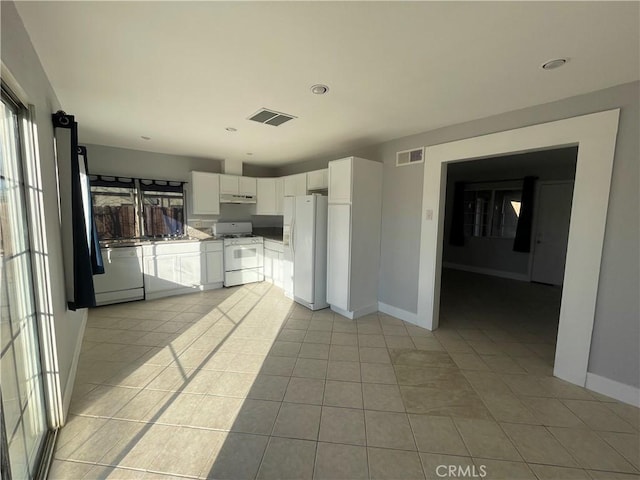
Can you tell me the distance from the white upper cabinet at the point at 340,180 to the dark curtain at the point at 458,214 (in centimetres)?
466

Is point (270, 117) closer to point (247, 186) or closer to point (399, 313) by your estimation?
point (247, 186)

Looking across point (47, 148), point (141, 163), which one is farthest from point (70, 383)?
point (141, 163)

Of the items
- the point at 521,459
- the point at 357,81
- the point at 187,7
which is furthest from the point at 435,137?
the point at 521,459

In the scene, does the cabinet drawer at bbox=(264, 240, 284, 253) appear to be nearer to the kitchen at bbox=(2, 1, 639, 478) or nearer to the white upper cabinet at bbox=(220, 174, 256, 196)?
the white upper cabinet at bbox=(220, 174, 256, 196)

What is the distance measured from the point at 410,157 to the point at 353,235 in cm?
120

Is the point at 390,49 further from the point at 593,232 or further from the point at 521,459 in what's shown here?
the point at 521,459

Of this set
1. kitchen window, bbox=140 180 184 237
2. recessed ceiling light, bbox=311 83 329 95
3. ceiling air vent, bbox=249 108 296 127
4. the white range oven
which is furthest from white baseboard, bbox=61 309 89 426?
recessed ceiling light, bbox=311 83 329 95

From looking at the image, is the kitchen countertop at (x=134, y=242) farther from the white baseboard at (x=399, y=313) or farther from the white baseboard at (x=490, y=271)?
the white baseboard at (x=490, y=271)

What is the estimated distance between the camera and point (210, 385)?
2.18m

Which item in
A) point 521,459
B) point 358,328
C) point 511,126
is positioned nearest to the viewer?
point 521,459

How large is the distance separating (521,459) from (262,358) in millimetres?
2031

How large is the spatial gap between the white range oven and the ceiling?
2480 millimetres

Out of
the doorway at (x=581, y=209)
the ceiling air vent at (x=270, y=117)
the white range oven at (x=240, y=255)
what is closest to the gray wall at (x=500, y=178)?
the doorway at (x=581, y=209)

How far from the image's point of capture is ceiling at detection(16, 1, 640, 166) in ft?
4.33
